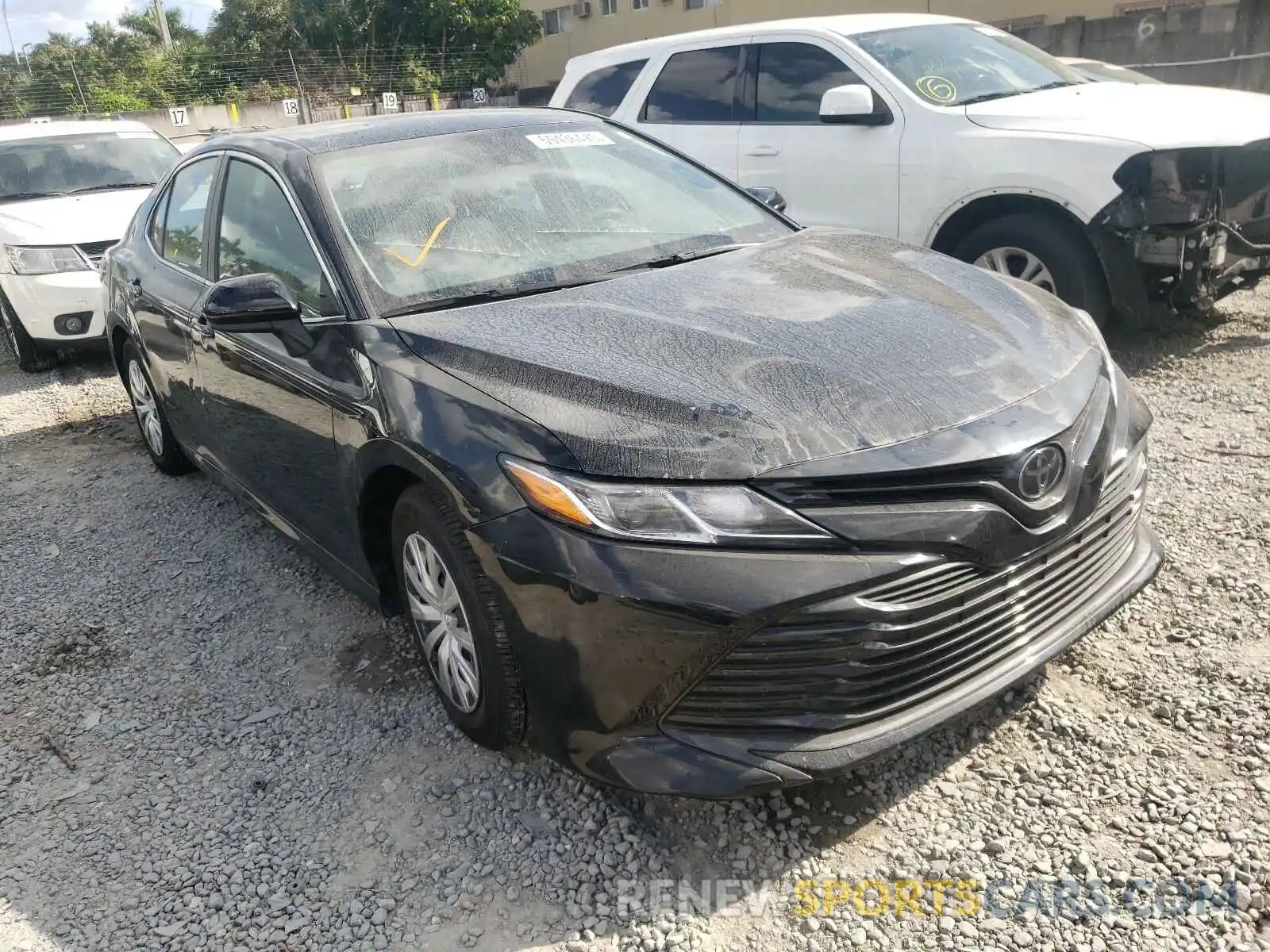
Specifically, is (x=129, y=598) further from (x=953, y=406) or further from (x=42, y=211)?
(x=42, y=211)

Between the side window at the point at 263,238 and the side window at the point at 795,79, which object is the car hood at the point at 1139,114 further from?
the side window at the point at 263,238

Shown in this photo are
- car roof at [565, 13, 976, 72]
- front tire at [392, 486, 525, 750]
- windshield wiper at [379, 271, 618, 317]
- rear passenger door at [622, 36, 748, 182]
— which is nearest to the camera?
front tire at [392, 486, 525, 750]

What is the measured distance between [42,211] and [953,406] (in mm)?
7550

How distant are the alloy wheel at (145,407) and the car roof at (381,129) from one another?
1504 millimetres

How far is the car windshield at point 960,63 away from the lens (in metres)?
5.77

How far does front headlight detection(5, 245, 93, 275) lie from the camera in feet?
23.2

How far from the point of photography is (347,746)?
9.78 ft

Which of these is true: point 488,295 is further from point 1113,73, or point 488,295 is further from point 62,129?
point 62,129

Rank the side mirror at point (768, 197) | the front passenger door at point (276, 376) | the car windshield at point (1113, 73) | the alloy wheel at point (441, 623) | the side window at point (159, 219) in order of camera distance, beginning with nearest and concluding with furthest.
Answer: the alloy wheel at point (441, 623) < the front passenger door at point (276, 376) < the side mirror at point (768, 197) < the side window at point (159, 219) < the car windshield at point (1113, 73)

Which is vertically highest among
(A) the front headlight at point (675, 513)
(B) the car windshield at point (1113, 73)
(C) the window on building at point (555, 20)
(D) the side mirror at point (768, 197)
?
(C) the window on building at point (555, 20)

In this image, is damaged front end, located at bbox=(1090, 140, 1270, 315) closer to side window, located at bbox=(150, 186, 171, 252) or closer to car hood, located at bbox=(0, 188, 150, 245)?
side window, located at bbox=(150, 186, 171, 252)

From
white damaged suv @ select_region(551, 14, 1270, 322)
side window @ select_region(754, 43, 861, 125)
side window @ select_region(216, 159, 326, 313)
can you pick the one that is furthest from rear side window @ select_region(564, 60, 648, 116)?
side window @ select_region(216, 159, 326, 313)

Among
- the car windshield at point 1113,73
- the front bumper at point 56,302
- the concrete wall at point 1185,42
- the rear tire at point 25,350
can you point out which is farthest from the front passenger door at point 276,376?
the concrete wall at point 1185,42

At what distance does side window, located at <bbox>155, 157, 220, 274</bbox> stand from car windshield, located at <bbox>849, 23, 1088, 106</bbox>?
12.5 ft
